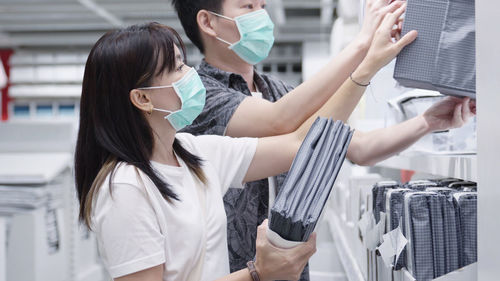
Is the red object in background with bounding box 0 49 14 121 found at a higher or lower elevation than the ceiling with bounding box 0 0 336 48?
lower

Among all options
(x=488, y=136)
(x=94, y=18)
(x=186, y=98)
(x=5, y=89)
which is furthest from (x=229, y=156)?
(x=5, y=89)

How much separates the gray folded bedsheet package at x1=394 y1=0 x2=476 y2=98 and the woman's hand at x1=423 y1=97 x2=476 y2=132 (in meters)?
0.26

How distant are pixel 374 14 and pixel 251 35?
0.63 meters

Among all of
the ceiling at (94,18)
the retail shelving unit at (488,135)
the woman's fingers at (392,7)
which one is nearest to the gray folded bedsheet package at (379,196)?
the woman's fingers at (392,7)

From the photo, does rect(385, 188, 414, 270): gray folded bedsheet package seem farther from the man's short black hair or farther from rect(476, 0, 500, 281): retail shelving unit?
the man's short black hair

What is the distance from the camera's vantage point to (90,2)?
768cm

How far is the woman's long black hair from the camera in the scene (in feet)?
4.42

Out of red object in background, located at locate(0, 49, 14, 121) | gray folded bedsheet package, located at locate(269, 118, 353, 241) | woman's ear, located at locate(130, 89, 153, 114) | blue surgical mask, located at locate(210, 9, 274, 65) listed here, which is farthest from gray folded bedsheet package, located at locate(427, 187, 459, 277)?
red object in background, located at locate(0, 49, 14, 121)

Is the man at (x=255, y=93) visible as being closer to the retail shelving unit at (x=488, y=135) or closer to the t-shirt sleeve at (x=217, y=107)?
the t-shirt sleeve at (x=217, y=107)

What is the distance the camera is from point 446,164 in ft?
4.63

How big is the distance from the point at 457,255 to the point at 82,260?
391cm

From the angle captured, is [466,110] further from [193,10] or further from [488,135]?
[193,10]

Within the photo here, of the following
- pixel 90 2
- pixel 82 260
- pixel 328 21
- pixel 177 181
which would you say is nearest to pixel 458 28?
pixel 177 181

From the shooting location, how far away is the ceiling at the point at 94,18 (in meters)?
7.85
